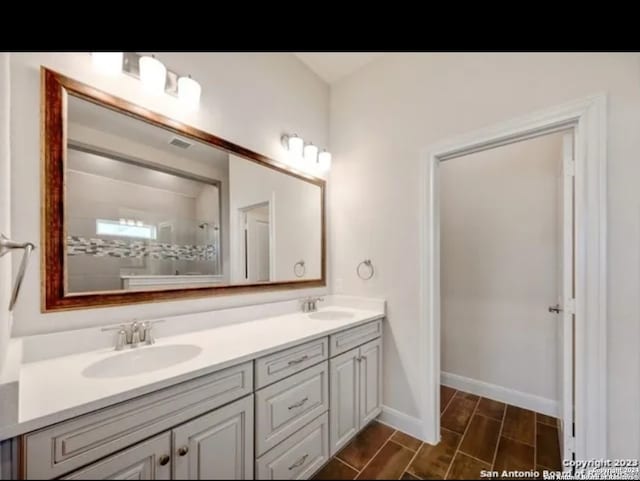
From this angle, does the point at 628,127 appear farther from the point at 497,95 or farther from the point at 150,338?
the point at 150,338

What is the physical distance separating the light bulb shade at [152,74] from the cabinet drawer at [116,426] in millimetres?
1355

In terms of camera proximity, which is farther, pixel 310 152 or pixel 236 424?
pixel 310 152

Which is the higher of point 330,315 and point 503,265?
point 503,265

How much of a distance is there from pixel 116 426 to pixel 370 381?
1512 mm

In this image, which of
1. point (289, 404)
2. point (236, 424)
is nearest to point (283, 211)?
point (289, 404)

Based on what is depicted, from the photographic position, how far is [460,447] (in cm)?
92

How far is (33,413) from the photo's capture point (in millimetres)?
670

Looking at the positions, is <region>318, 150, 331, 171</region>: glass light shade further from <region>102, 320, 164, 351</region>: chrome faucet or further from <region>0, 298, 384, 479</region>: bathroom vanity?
<region>102, 320, 164, 351</region>: chrome faucet

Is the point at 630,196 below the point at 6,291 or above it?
above

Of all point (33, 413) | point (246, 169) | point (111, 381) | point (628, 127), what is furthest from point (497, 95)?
point (33, 413)

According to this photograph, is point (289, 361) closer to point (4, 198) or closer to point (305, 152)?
point (4, 198)

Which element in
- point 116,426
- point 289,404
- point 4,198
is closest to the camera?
point 116,426

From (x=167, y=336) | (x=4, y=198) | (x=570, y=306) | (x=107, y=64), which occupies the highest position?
(x=107, y=64)
